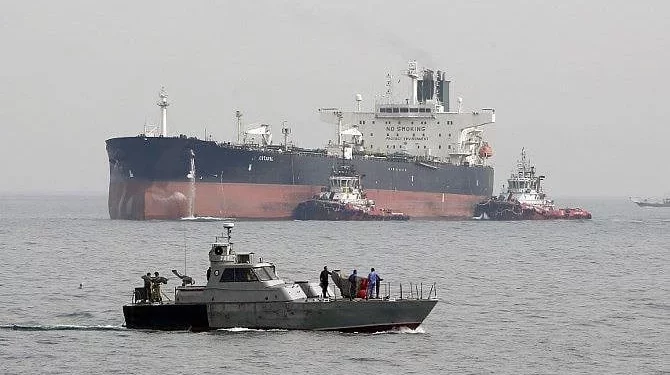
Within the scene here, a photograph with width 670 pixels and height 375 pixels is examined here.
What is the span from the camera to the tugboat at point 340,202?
350ft

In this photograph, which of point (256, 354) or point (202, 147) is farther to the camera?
point (202, 147)

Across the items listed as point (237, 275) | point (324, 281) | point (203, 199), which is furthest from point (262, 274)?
point (203, 199)

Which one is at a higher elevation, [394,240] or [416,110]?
[416,110]

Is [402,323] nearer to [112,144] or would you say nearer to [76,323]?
[76,323]

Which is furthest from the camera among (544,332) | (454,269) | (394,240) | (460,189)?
(460,189)

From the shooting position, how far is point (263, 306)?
34812mm

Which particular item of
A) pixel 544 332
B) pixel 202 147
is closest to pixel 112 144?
pixel 202 147

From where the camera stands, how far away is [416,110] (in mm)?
128000

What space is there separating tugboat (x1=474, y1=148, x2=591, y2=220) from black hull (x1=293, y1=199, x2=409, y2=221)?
748 inches

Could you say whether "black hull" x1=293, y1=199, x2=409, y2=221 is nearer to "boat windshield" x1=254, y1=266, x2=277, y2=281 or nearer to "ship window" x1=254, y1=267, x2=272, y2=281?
"boat windshield" x1=254, y1=266, x2=277, y2=281

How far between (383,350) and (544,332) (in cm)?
736

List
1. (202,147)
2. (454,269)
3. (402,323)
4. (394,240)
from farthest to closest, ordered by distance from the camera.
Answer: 1. (202,147)
2. (394,240)
3. (454,269)
4. (402,323)

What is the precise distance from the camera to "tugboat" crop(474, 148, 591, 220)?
123 m

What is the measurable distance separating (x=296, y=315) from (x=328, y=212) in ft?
239
